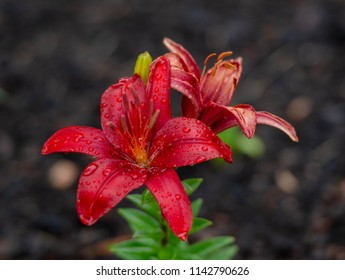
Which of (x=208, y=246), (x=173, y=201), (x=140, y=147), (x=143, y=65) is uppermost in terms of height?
(x=143, y=65)

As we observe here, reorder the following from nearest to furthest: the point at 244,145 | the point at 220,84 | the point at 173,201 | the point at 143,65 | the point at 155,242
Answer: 1. the point at 173,201
2. the point at 143,65
3. the point at 220,84
4. the point at 155,242
5. the point at 244,145

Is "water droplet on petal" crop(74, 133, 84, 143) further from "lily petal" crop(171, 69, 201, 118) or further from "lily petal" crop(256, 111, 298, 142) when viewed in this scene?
"lily petal" crop(256, 111, 298, 142)

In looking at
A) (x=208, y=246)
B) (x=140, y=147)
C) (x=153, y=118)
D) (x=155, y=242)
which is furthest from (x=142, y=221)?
(x=153, y=118)

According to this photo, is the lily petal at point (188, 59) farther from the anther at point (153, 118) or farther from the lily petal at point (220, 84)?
the anther at point (153, 118)

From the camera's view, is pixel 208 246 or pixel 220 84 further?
pixel 208 246

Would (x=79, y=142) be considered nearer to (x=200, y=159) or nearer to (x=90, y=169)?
(x=90, y=169)

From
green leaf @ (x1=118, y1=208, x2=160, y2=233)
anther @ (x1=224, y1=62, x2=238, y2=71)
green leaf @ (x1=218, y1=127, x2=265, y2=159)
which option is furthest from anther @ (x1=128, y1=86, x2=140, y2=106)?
green leaf @ (x1=218, y1=127, x2=265, y2=159)

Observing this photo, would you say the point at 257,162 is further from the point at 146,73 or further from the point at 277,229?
the point at 146,73

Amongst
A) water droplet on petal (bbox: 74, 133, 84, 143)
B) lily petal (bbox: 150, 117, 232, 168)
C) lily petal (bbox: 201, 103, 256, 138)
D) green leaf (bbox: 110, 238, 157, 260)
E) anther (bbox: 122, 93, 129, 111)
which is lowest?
green leaf (bbox: 110, 238, 157, 260)

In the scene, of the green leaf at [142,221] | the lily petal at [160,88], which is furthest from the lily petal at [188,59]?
the green leaf at [142,221]
